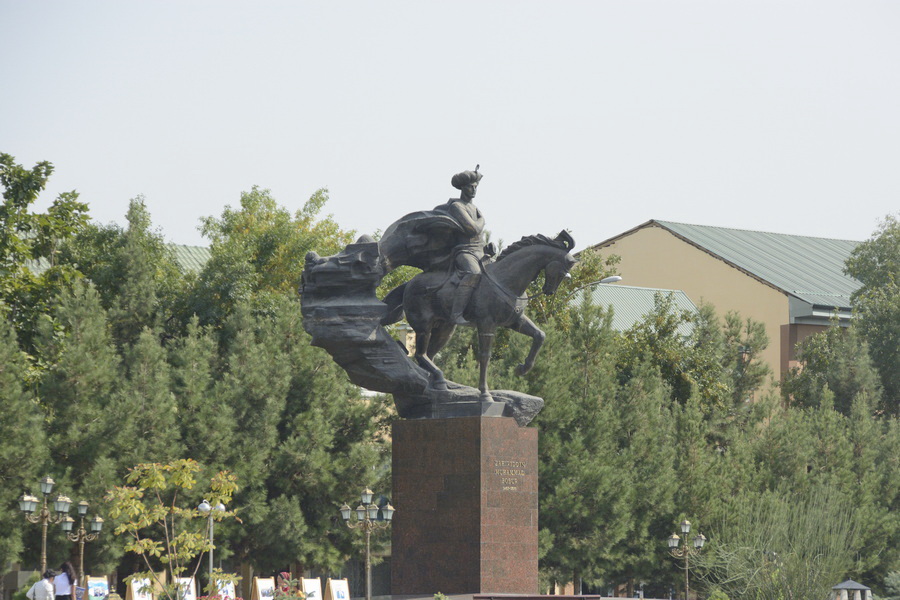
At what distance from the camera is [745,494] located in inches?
1460

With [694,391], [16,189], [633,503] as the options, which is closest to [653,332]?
[694,391]

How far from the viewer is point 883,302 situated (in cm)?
4888

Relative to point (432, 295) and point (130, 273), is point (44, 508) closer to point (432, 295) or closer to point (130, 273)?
point (130, 273)

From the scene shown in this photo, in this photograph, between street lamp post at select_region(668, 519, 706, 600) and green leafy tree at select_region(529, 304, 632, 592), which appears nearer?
street lamp post at select_region(668, 519, 706, 600)

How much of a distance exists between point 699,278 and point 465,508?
37967 mm

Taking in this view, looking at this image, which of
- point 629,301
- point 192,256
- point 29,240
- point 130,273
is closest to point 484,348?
point 130,273

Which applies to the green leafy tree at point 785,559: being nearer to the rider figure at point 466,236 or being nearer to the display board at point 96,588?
the rider figure at point 466,236

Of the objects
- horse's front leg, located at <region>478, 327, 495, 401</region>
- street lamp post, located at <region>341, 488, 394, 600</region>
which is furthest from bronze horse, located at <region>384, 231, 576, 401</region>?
street lamp post, located at <region>341, 488, 394, 600</region>

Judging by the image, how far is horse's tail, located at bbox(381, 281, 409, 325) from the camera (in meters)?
20.2

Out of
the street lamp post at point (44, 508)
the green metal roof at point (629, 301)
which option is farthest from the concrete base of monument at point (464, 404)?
the green metal roof at point (629, 301)

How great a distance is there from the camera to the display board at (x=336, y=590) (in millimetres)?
27584

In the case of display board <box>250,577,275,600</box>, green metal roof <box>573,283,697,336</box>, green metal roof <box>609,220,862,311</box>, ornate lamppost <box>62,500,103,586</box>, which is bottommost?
display board <box>250,577,275,600</box>

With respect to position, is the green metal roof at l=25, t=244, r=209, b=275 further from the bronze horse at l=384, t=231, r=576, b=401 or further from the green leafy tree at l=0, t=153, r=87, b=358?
the bronze horse at l=384, t=231, r=576, b=401

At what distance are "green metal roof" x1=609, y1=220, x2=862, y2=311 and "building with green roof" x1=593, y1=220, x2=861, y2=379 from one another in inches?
Answer: 1.4
